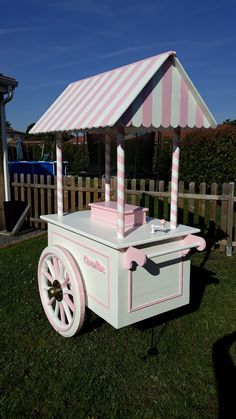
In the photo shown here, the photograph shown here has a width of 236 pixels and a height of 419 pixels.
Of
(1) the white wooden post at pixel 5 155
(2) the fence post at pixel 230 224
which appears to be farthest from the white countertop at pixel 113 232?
(1) the white wooden post at pixel 5 155

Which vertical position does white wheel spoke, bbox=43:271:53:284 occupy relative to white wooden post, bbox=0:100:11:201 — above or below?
below

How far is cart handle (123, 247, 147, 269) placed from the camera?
2.34 metres

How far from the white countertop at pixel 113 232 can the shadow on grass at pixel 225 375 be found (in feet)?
3.38

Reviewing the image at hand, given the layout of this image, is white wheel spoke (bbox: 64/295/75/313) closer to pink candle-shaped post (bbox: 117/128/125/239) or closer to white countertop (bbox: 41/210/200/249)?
white countertop (bbox: 41/210/200/249)

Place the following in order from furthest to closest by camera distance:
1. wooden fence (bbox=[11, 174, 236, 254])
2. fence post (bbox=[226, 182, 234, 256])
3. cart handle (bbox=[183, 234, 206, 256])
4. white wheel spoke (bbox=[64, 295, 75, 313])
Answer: wooden fence (bbox=[11, 174, 236, 254]) → fence post (bbox=[226, 182, 234, 256]) → white wheel spoke (bbox=[64, 295, 75, 313]) → cart handle (bbox=[183, 234, 206, 256])

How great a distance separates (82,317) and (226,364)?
121 cm

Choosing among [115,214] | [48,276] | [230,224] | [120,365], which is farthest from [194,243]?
[230,224]

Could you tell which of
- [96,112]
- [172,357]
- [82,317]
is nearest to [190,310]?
[172,357]

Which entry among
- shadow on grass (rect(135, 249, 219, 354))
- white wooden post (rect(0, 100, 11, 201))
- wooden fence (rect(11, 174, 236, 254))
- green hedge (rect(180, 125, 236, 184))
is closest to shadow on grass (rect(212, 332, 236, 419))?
shadow on grass (rect(135, 249, 219, 354))

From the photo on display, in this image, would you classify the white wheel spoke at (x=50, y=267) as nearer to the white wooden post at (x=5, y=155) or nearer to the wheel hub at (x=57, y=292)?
the wheel hub at (x=57, y=292)

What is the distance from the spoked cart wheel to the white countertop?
0.27 metres

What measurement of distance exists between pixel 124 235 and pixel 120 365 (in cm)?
104

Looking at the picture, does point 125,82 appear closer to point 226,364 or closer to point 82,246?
point 82,246

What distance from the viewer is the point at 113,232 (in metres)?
2.76
